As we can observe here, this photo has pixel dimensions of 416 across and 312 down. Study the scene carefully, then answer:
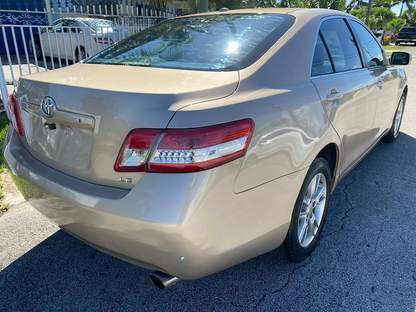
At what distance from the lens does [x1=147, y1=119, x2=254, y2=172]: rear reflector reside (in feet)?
4.92

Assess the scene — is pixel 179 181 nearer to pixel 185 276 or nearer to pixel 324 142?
pixel 185 276

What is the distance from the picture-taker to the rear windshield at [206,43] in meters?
2.05

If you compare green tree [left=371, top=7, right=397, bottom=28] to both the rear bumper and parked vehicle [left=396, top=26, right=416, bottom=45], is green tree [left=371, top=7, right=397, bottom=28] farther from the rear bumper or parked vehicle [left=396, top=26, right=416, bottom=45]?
the rear bumper

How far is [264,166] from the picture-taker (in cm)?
173

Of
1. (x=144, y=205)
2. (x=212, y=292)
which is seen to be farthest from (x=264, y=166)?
(x=212, y=292)

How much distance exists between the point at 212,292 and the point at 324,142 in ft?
3.97

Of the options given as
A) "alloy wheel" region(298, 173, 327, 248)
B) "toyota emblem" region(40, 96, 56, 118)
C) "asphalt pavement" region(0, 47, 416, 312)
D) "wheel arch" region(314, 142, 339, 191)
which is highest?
"toyota emblem" region(40, 96, 56, 118)

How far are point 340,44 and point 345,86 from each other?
503mm

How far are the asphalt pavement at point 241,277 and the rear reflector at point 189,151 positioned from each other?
1.02 metres

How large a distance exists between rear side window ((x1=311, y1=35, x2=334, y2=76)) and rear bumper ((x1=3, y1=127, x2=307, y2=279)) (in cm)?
84

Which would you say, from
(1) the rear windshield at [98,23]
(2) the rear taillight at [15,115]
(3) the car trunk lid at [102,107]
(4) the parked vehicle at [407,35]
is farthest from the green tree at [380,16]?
(2) the rear taillight at [15,115]

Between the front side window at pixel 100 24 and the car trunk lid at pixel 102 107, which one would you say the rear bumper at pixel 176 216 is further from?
the front side window at pixel 100 24

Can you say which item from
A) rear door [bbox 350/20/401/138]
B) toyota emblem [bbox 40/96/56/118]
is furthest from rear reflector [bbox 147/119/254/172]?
rear door [bbox 350/20/401/138]

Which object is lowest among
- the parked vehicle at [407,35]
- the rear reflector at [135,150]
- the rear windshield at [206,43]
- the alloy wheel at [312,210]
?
the parked vehicle at [407,35]
